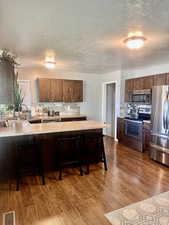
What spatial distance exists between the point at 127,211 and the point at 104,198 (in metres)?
0.40

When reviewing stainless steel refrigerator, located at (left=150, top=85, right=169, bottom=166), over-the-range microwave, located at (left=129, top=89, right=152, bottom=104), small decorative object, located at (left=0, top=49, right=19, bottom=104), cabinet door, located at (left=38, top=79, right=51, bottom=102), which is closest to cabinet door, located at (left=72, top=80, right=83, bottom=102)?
cabinet door, located at (left=38, top=79, right=51, bottom=102)

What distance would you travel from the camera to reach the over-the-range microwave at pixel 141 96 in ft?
14.6

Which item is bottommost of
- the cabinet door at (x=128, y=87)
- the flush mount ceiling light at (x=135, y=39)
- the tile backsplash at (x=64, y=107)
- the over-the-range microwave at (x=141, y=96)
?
the tile backsplash at (x=64, y=107)

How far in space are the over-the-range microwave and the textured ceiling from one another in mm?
1436

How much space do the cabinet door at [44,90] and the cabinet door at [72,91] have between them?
560mm

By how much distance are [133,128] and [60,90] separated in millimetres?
2720

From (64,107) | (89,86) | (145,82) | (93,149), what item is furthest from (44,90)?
(145,82)

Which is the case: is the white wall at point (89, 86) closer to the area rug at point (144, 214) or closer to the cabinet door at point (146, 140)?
the cabinet door at point (146, 140)

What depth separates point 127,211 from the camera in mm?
2059

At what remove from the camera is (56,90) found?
5309mm

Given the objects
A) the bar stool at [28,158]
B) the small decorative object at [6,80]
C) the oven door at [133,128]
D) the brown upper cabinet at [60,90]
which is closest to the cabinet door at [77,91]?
the brown upper cabinet at [60,90]

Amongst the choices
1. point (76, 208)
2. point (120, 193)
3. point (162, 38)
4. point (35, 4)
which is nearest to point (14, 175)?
point (76, 208)

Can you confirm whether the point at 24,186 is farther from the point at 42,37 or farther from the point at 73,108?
the point at 73,108

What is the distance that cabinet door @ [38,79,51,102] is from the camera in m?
5.11
